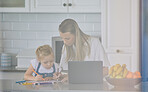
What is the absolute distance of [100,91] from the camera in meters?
0.87

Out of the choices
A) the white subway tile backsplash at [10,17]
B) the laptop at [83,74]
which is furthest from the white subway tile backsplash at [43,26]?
the laptop at [83,74]

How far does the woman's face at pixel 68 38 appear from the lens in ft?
4.06

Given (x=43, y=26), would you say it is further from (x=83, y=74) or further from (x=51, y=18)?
(x=83, y=74)

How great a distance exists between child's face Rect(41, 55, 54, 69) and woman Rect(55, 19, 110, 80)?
0.16ft

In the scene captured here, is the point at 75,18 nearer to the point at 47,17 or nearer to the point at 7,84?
the point at 47,17

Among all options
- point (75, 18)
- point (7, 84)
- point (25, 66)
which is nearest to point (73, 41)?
point (75, 18)

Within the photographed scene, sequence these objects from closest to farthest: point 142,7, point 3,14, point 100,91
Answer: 1. point 100,91
2. point 142,7
3. point 3,14

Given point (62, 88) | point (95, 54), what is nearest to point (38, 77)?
point (62, 88)

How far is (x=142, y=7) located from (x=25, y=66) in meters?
0.54

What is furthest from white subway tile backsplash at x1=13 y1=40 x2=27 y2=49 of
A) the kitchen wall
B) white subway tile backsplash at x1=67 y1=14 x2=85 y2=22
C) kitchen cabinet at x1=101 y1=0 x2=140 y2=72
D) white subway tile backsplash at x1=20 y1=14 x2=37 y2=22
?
kitchen cabinet at x1=101 y1=0 x2=140 y2=72

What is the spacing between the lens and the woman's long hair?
1.23 m

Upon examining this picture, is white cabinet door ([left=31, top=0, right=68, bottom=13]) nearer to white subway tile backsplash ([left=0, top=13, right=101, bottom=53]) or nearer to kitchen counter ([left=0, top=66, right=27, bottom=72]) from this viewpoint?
white subway tile backsplash ([left=0, top=13, right=101, bottom=53])

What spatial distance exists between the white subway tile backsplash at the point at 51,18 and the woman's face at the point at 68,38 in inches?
3.2

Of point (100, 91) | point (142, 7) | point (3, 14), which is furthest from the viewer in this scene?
point (3, 14)
